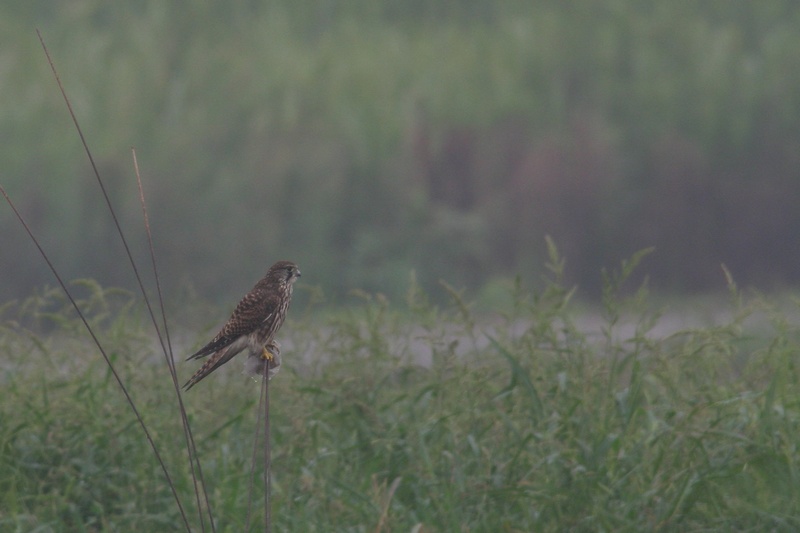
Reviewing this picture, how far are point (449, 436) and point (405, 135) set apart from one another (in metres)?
4.10

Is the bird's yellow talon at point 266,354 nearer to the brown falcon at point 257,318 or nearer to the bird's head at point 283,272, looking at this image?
the brown falcon at point 257,318

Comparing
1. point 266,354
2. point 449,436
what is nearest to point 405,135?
point 449,436

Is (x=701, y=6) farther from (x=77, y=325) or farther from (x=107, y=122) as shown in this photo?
(x=77, y=325)

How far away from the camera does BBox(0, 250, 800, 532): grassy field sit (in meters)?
3.52

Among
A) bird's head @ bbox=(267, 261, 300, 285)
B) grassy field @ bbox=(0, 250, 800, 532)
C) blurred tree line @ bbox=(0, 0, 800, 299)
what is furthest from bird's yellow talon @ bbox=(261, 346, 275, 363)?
blurred tree line @ bbox=(0, 0, 800, 299)

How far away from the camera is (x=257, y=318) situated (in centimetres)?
203

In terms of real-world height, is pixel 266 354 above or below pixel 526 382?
above

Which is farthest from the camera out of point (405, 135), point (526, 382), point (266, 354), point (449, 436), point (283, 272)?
point (405, 135)

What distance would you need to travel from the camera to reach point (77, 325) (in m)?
4.54

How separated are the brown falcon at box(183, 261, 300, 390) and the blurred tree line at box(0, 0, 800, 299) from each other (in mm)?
5286

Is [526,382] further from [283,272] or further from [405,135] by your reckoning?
[405,135]

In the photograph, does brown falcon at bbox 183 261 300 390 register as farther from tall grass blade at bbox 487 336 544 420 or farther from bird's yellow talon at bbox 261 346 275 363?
tall grass blade at bbox 487 336 544 420

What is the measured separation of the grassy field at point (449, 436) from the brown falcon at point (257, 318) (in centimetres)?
135

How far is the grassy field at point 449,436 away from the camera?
352 cm
